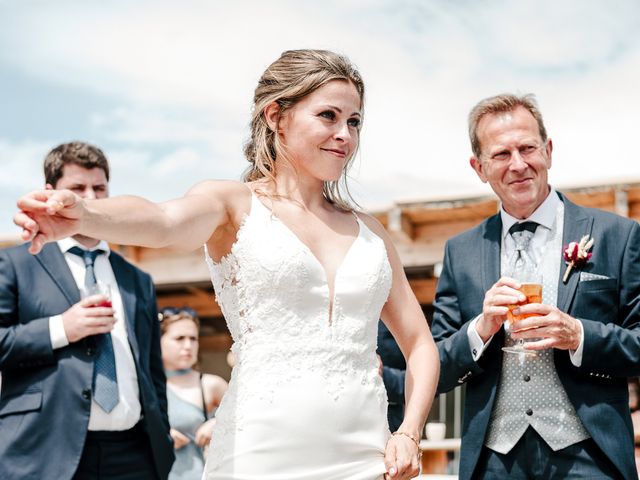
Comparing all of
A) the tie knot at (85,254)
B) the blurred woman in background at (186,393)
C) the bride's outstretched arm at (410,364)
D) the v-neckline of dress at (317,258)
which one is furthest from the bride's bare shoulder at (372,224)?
the blurred woman in background at (186,393)

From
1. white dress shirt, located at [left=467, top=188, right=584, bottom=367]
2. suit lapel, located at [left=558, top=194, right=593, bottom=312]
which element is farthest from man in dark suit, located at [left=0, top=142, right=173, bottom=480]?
suit lapel, located at [left=558, top=194, right=593, bottom=312]

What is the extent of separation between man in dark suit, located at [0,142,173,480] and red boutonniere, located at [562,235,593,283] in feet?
6.24

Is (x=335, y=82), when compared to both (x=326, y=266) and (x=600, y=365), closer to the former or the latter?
(x=326, y=266)

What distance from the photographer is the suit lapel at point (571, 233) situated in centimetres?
346

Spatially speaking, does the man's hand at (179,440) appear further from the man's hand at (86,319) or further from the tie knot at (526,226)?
the tie knot at (526,226)

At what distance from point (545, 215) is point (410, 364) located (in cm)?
103

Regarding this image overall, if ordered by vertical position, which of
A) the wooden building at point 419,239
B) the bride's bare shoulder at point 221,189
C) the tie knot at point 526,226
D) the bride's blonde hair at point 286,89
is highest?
the wooden building at point 419,239

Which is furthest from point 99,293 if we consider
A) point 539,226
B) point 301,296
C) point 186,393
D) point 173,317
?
point 173,317

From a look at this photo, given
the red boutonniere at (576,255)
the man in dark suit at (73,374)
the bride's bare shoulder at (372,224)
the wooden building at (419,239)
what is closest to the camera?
the bride's bare shoulder at (372,224)

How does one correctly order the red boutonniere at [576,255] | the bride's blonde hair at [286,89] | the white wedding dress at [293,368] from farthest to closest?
1. the red boutonniere at [576,255]
2. the bride's blonde hair at [286,89]
3. the white wedding dress at [293,368]

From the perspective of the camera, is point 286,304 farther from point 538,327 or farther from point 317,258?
point 538,327

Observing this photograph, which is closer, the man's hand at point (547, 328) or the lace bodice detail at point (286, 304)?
the lace bodice detail at point (286, 304)

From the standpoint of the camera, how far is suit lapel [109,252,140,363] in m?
4.33

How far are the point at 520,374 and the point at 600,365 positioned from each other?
0.29 meters
